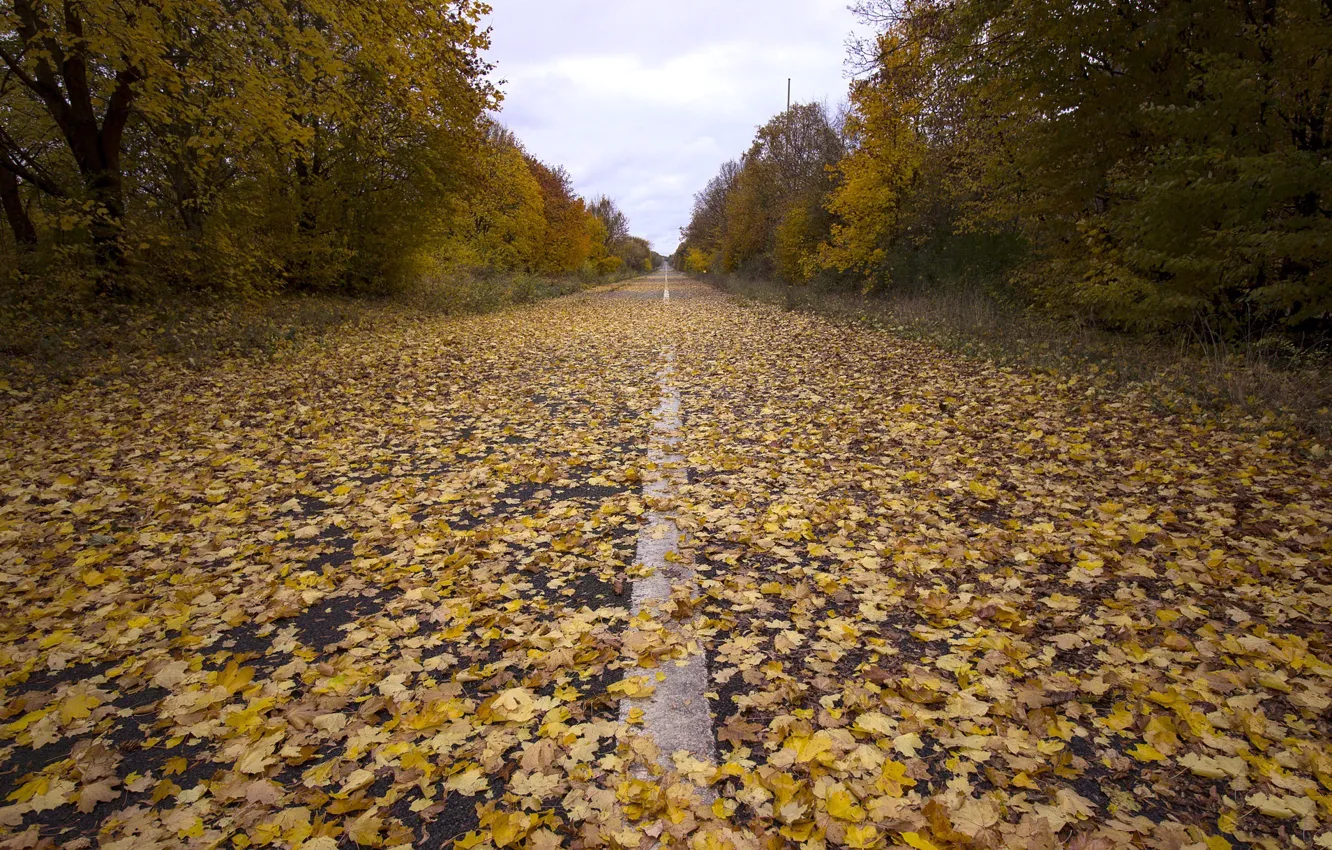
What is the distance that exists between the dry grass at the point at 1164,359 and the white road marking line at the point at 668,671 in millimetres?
5359

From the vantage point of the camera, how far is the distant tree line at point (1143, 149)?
6402mm

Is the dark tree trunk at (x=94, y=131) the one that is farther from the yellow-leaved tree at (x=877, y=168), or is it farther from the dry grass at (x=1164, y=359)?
the yellow-leaved tree at (x=877, y=168)

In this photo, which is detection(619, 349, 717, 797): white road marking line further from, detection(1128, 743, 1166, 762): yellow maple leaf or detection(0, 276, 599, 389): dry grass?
detection(0, 276, 599, 389): dry grass

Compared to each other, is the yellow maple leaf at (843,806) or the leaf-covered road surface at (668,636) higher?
the leaf-covered road surface at (668,636)

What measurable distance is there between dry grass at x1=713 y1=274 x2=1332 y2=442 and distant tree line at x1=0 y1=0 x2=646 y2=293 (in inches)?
422

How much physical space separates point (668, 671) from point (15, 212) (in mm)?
14360

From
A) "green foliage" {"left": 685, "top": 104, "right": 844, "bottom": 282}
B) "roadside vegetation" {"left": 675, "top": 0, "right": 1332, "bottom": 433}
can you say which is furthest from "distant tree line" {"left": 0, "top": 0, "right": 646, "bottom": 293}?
"green foliage" {"left": 685, "top": 104, "right": 844, "bottom": 282}

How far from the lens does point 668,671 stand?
9.18 ft

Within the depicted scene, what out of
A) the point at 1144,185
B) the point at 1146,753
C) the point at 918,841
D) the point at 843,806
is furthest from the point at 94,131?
the point at 1144,185

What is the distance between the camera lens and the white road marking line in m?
2.39

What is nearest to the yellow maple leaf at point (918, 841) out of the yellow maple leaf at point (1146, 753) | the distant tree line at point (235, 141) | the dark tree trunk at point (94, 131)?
the yellow maple leaf at point (1146, 753)

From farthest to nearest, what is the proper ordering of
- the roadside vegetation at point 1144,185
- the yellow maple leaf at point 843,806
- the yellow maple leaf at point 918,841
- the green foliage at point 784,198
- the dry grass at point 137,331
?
the green foliage at point 784,198 → the dry grass at point 137,331 → the roadside vegetation at point 1144,185 → the yellow maple leaf at point 843,806 → the yellow maple leaf at point 918,841

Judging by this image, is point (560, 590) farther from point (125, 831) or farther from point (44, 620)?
point (44, 620)

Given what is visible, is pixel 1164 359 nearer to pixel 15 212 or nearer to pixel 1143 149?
pixel 1143 149
